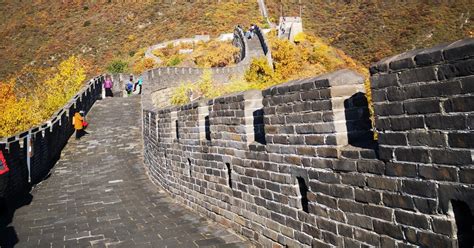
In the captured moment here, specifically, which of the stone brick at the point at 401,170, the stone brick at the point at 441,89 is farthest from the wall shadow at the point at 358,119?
→ the stone brick at the point at 441,89

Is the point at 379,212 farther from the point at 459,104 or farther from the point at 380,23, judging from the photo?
the point at 380,23

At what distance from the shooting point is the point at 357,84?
146 inches

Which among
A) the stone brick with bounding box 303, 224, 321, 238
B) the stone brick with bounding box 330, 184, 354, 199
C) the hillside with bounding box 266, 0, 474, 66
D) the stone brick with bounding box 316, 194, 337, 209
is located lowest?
the stone brick with bounding box 303, 224, 321, 238

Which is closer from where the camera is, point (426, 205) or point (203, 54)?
point (426, 205)

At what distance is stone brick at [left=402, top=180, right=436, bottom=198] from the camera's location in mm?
2779

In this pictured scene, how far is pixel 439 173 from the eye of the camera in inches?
107

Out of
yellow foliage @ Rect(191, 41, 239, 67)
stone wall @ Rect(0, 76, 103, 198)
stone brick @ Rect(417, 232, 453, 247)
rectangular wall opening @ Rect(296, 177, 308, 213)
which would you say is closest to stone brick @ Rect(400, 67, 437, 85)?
stone brick @ Rect(417, 232, 453, 247)

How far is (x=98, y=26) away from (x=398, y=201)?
66.3m

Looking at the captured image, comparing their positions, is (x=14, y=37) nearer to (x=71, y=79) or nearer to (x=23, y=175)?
(x=71, y=79)

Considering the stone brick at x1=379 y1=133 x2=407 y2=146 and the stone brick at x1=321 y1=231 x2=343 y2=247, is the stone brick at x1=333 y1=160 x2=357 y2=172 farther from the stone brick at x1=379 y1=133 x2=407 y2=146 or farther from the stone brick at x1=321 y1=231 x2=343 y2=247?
the stone brick at x1=321 y1=231 x2=343 y2=247

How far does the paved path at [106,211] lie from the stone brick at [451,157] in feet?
11.5

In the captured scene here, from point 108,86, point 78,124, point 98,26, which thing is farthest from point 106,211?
point 98,26

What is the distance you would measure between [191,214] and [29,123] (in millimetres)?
21029

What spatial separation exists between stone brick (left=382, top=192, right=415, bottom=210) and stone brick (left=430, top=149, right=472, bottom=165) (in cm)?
42
